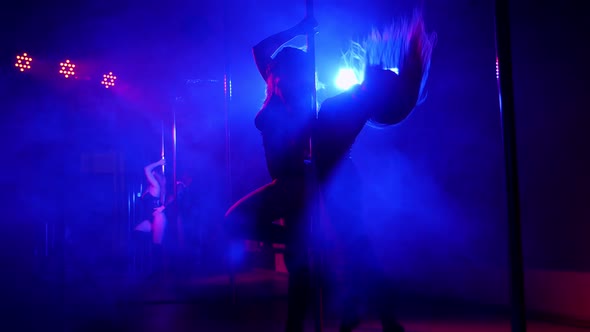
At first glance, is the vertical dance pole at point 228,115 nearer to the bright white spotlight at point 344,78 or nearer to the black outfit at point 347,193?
the bright white spotlight at point 344,78

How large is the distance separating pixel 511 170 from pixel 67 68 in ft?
22.1

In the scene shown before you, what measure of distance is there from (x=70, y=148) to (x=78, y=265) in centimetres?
177

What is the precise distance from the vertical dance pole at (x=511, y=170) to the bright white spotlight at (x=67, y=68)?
21.3 ft

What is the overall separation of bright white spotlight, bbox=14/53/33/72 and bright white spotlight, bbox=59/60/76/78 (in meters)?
0.38

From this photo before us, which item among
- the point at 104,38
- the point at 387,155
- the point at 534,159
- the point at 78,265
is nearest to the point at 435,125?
the point at 387,155

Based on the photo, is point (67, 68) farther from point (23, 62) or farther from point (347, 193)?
point (347, 193)

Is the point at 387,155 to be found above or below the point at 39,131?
below

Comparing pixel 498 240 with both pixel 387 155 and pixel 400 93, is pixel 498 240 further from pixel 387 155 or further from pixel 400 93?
pixel 400 93

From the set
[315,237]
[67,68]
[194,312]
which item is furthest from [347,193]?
[67,68]

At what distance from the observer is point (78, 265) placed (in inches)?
272

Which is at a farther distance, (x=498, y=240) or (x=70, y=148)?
(x=70, y=148)

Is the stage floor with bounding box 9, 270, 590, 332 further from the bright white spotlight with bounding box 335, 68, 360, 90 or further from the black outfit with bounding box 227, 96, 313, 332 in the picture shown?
the bright white spotlight with bounding box 335, 68, 360, 90

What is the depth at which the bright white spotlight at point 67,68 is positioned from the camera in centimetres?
660

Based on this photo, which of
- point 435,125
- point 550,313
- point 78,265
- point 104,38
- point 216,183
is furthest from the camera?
point 216,183
